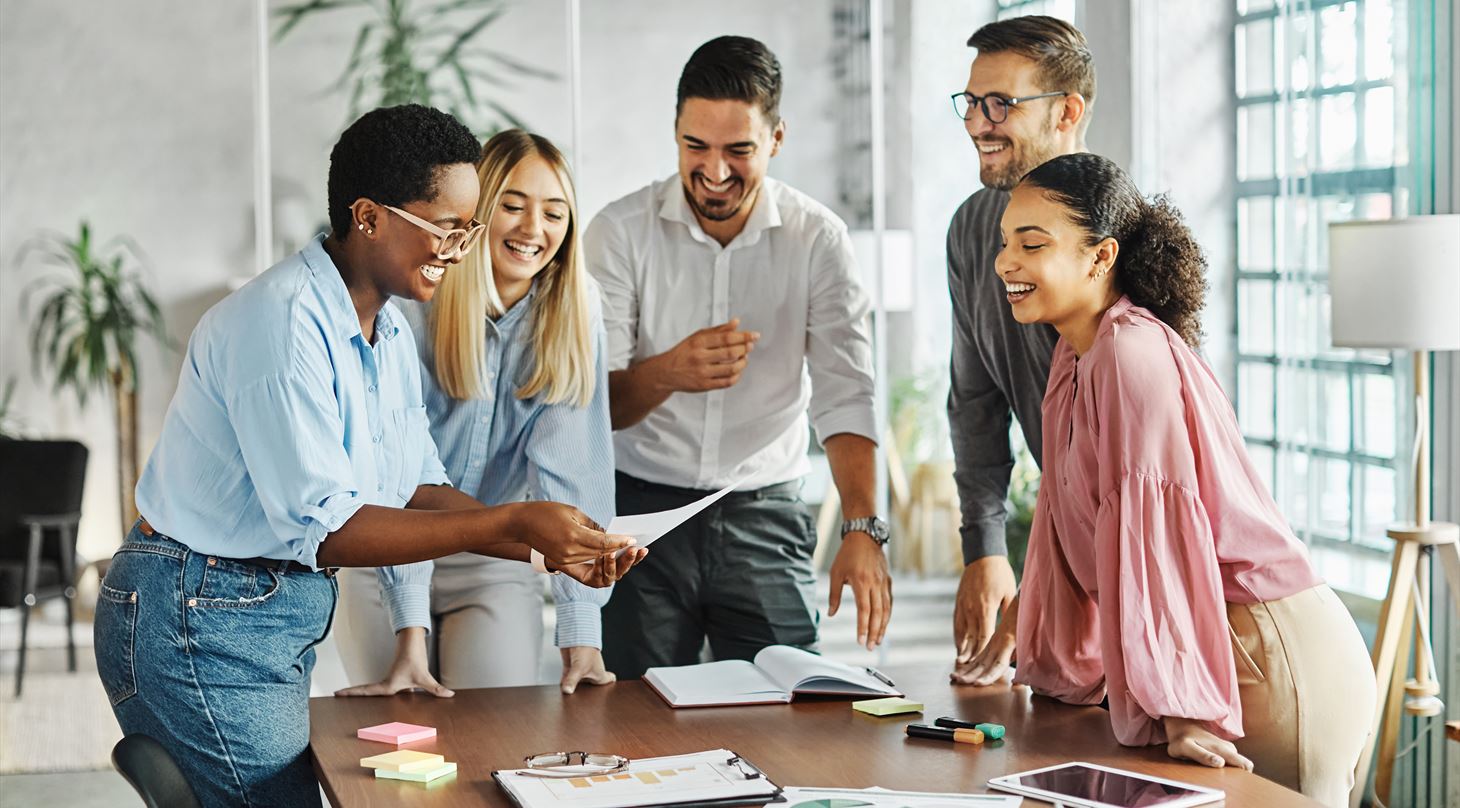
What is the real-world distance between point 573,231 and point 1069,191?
941 mm

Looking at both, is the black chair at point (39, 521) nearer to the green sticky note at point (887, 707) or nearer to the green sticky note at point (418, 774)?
the green sticky note at point (418, 774)

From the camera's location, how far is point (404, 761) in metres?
1.81

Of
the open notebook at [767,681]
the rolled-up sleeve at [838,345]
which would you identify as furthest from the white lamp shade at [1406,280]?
the open notebook at [767,681]

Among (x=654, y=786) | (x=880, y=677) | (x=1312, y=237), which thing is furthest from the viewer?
(x=1312, y=237)

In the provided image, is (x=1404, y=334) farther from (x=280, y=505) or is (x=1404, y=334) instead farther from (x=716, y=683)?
(x=280, y=505)

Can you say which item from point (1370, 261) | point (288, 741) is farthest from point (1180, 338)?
point (1370, 261)

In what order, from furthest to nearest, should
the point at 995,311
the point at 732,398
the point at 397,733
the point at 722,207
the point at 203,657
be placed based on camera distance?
the point at 732,398, the point at 722,207, the point at 995,311, the point at 397,733, the point at 203,657

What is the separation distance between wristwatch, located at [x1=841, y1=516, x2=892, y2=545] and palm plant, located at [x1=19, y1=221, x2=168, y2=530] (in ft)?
8.41

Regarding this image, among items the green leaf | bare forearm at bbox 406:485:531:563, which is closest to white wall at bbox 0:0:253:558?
the green leaf

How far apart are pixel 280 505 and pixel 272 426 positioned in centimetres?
10

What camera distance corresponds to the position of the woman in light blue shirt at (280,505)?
1775 millimetres

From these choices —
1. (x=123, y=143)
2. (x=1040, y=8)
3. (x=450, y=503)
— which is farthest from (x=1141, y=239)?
(x=123, y=143)

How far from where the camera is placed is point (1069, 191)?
211cm

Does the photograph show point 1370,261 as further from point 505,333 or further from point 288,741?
point 288,741
